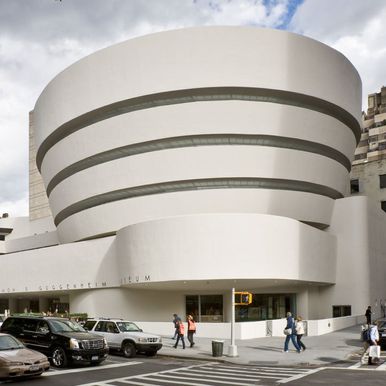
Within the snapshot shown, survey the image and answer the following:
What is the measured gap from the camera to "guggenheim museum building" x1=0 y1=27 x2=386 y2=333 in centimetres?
4009

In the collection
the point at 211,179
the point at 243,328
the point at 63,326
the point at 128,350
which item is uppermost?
the point at 211,179

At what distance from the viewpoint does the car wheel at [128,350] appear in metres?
23.8

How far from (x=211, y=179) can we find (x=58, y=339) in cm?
2540

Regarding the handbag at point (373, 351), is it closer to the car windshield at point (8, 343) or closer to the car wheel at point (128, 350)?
the car wheel at point (128, 350)

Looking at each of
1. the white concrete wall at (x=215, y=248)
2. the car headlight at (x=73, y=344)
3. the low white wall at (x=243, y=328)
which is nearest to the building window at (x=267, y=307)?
the white concrete wall at (x=215, y=248)

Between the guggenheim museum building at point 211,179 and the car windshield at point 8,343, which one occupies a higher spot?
the guggenheim museum building at point 211,179

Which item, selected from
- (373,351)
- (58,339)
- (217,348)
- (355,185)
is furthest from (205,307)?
(355,185)

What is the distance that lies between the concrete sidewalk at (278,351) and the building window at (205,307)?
13.6 m

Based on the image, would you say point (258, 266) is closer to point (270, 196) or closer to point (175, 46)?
point (270, 196)

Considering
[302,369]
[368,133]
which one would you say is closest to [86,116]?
[302,369]

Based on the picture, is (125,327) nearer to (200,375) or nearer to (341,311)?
(200,375)

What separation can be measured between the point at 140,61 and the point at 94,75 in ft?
15.3

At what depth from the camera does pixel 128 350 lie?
2394 cm

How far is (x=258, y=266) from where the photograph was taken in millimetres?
38938
